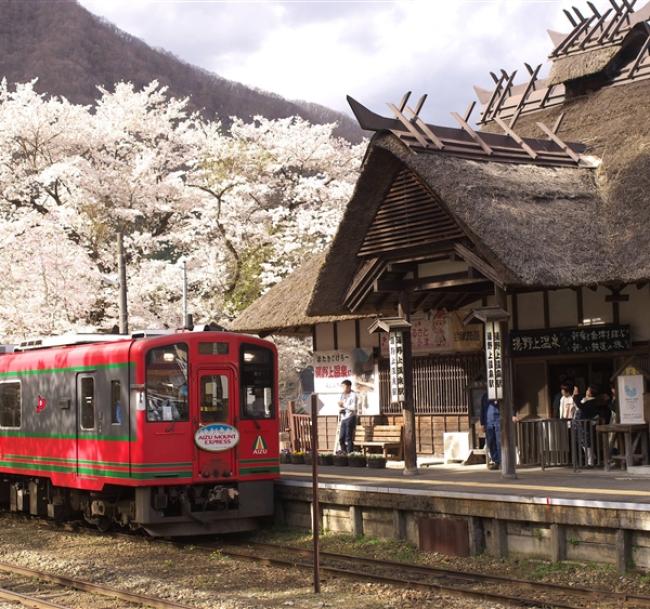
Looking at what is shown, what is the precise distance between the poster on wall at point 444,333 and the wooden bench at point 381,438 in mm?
1634

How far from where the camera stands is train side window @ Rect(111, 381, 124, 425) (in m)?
14.1

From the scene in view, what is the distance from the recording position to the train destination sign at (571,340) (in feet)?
52.5

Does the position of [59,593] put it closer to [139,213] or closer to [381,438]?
[381,438]

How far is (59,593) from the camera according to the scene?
11047 mm

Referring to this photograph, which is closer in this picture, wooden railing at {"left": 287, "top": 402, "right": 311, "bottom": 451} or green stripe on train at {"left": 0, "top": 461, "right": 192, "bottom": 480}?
green stripe on train at {"left": 0, "top": 461, "right": 192, "bottom": 480}

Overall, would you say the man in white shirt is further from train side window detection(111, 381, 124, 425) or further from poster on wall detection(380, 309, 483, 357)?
train side window detection(111, 381, 124, 425)

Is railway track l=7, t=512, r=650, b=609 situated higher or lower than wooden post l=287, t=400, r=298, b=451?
lower

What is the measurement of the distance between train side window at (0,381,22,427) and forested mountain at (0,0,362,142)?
99.2 m

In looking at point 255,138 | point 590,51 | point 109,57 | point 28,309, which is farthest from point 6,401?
point 109,57

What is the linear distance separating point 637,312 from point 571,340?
1158 millimetres

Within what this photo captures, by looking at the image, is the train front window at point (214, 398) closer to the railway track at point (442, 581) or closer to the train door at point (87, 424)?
the train door at point (87, 424)

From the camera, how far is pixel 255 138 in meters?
33.1

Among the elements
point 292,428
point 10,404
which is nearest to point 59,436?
point 10,404

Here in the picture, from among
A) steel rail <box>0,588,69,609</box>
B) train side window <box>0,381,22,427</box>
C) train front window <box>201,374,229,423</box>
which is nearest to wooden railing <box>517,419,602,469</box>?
train front window <box>201,374,229,423</box>
